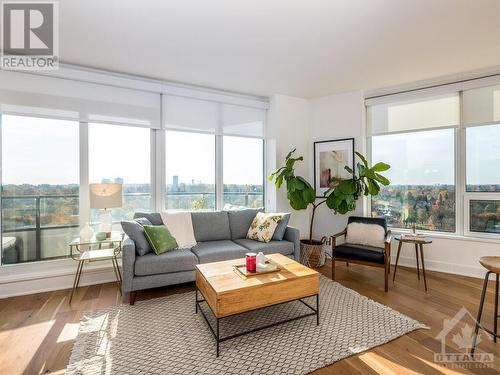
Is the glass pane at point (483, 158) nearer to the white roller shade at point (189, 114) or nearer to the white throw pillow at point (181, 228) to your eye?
the white roller shade at point (189, 114)

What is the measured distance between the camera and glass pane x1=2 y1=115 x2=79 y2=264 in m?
2.92

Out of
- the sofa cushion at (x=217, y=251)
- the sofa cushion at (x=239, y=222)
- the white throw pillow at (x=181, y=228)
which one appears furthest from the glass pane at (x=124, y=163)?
the sofa cushion at (x=239, y=222)

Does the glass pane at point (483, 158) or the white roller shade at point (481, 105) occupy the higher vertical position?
the white roller shade at point (481, 105)

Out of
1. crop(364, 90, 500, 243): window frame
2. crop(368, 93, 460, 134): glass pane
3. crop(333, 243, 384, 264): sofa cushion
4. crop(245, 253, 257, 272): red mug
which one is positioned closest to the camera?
crop(245, 253, 257, 272): red mug

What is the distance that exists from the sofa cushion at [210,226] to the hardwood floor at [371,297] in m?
0.72

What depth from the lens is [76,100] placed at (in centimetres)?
315


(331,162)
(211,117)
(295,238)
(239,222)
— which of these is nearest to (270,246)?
(295,238)

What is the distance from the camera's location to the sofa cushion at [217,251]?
2.95 meters

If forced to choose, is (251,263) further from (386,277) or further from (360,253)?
Answer: (386,277)

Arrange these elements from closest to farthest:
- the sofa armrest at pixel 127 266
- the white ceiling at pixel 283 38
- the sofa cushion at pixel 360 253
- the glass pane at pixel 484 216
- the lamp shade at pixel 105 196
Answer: the white ceiling at pixel 283 38 → the sofa armrest at pixel 127 266 → the lamp shade at pixel 105 196 → the sofa cushion at pixel 360 253 → the glass pane at pixel 484 216

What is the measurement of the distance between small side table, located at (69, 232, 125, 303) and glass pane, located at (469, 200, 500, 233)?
15.5 feet

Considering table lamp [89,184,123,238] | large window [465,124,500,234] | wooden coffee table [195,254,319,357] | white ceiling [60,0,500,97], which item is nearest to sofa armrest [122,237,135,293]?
table lamp [89,184,123,238]

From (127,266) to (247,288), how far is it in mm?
1407

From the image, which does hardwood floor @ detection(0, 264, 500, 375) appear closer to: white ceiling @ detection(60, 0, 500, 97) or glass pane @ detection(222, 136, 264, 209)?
glass pane @ detection(222, 136, 264, 209)
